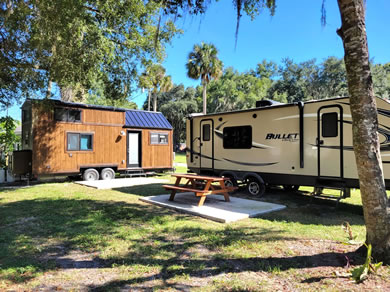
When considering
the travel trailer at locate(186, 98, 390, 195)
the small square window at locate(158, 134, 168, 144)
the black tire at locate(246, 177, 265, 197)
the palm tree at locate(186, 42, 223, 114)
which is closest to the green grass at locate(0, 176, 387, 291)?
the travel trailer at locate(186, 98, 390, 195)

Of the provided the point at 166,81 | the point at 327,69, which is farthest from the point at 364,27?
the point at 327,69

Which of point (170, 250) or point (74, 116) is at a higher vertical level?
point (74, 116)

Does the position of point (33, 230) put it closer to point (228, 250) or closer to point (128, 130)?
point (228, 250)

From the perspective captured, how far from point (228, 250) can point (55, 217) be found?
378 centimetres

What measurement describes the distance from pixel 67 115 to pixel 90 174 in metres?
2.56

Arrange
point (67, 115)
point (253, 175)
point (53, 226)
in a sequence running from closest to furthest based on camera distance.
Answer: point (53, 226) < point (253, 175) < point (67, 115)

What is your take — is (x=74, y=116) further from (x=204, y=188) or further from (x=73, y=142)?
(x=204, y=188)

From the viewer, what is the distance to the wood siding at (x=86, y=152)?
10562mm

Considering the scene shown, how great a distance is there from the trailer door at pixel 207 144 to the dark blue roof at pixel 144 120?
443 centimetres

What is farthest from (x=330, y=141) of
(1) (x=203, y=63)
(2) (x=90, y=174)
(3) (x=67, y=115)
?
(1) (x=203, y=63)

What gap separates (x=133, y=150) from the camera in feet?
44.0

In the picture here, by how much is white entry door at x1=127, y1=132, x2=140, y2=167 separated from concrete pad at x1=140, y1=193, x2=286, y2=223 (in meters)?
5.83

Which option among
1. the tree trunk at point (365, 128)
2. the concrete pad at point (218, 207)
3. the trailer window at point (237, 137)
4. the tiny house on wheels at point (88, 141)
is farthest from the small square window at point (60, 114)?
the tree trunk at point (365, 128)

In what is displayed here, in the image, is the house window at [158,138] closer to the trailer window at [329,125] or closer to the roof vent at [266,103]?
the roof vent at [266,103]
